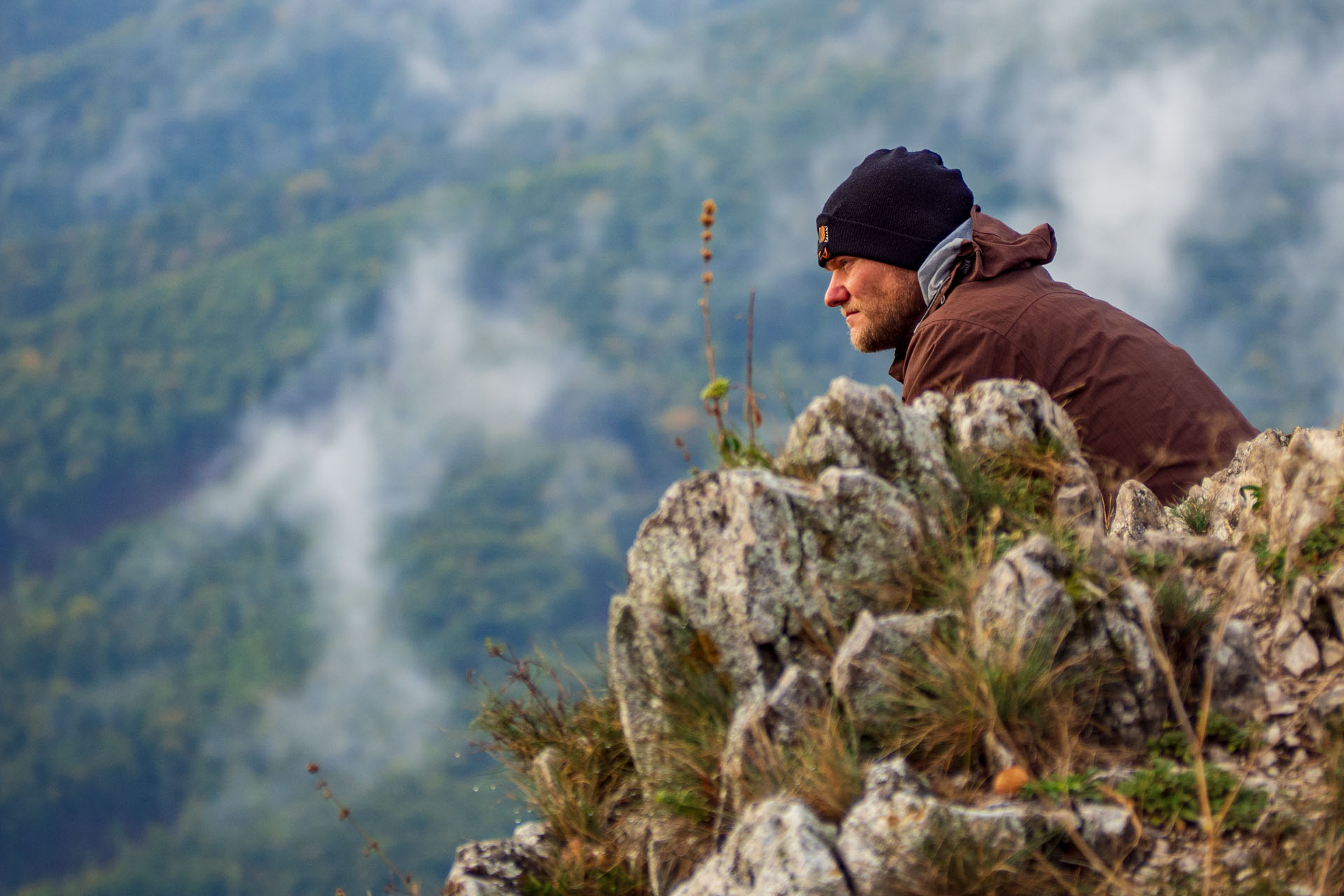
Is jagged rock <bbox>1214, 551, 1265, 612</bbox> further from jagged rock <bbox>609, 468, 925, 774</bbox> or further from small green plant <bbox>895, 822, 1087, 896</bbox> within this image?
small green plant <bbox>895, 822, 1087, 896</bbox>

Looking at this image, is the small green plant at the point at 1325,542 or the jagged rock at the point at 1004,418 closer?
the small green plant at the point at 1325,542

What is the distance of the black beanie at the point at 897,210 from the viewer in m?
7.65

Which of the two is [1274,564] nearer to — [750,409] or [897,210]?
[750,409]

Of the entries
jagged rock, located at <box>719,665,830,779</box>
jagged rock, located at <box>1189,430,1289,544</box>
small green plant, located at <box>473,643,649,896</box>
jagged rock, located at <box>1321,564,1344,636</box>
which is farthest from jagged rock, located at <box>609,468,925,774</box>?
jagged rock, located at <box>1189,430,1289,544</box>

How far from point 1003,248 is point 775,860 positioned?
4.40 m

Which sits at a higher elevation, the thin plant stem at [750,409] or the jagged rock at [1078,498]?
the thin plant stem at [750,409]

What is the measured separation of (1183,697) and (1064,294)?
295 centimetres

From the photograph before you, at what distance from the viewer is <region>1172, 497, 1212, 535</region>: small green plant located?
611 centimetres

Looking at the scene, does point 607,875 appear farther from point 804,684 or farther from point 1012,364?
point 1012,364

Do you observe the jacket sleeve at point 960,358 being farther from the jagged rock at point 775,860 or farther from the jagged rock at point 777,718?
the jagged rock at point 775,860

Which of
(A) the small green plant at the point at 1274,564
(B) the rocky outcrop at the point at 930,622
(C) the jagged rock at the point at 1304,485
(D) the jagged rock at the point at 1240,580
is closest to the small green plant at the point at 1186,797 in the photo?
(B) the rocky outcrop at the point at 930,622

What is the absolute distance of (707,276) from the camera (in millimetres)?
5137

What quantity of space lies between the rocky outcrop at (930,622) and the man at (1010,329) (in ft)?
2.53

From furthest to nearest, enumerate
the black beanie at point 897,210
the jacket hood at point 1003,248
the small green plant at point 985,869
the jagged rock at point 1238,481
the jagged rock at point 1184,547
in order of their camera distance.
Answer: the black beanie at point 897,210 < the jacket hood at point 1003,248 < the jagged rock at point 1238,481 < the jagged rock at point 1184,547 < the small green plant at point 985,869
